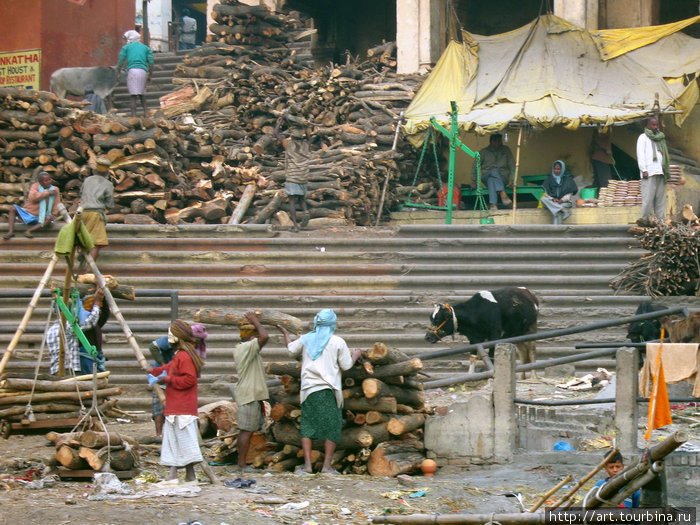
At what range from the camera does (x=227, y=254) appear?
18734 millimetres

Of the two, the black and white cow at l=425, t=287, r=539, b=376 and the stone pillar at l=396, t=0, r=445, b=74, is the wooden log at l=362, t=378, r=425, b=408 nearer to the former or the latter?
the black and white cow at l=425, t=287, r=539, b=376

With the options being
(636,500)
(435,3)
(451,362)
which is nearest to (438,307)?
(451,362)

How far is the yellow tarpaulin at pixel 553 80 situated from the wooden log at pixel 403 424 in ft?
36.7

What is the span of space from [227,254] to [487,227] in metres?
4.42

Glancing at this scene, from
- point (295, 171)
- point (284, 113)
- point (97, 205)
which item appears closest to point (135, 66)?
point (284, 113)

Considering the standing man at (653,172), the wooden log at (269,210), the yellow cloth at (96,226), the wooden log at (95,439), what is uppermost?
the standing man at (653,172)

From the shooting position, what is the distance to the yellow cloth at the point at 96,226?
725 inches

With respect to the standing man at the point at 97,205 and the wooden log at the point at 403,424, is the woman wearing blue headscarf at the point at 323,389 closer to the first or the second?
the wooden log at the point at 403,424

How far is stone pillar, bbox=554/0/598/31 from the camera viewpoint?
25.4 meters

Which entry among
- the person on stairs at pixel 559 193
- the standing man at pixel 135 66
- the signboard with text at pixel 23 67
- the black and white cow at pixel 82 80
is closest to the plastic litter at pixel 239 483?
the person on stairs at pixel 559 193

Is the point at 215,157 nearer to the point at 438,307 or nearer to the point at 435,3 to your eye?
the point at 435,3

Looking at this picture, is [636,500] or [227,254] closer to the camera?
[636,500]

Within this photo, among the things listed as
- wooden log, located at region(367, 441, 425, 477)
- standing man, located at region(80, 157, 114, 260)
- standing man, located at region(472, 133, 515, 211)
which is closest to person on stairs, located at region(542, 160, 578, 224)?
standing man, located at region(472, 133, 515, 211)

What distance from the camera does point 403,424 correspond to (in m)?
12.2
